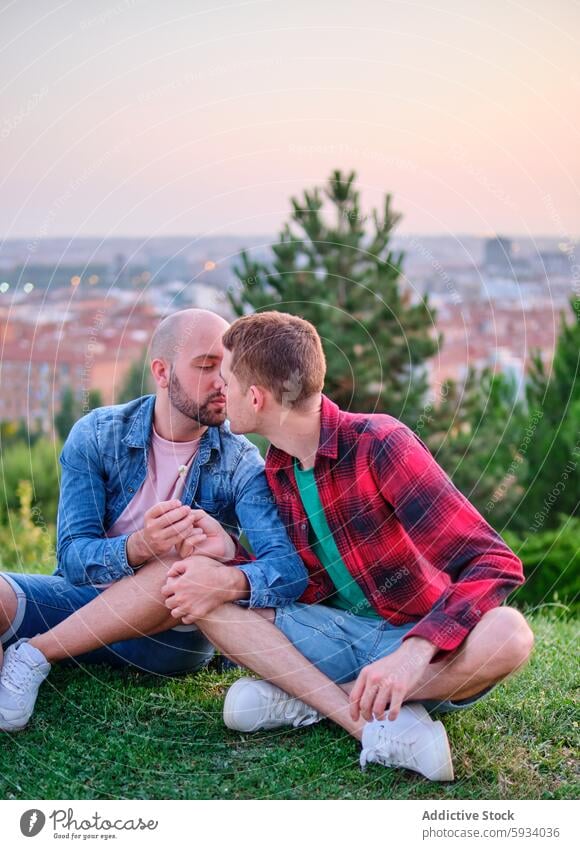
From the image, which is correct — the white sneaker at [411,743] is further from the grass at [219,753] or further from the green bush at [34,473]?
the green bush at [34,473]

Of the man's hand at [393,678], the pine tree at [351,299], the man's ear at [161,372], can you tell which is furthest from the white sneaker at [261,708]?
the pine tree at [351,299]

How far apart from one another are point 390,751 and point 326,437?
862mm

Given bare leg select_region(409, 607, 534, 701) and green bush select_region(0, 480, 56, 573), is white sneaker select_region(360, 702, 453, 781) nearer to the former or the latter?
bare leg select_region(409, 607, 534, 701)

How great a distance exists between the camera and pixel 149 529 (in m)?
2.80

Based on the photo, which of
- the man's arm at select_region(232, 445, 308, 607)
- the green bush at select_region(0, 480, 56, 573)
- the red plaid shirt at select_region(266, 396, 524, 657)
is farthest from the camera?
the green bush at select_region(0, 480, 56, 573)

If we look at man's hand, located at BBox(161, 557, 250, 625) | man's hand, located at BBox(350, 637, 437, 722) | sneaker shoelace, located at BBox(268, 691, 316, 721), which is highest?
man's hand, located at BBox(161, 557, 250, 625)

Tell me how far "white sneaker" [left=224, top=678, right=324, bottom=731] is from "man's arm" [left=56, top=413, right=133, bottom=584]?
48cm

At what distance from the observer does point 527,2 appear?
357 centimetres

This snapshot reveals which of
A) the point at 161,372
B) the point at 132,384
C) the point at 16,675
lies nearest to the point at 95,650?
the point at 16,675

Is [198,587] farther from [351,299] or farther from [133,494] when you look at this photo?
[351,299]

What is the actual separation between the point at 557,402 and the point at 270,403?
16.2ft

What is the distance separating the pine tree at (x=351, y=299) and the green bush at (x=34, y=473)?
347 centimetres

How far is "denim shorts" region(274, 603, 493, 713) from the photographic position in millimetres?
2893

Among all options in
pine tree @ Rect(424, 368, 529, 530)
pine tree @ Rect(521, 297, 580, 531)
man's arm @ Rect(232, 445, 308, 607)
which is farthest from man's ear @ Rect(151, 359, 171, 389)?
pine tree @ Rect(424, 368, 529, 530)
